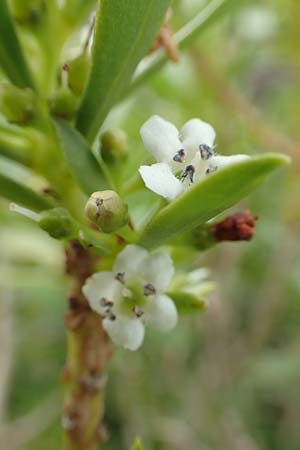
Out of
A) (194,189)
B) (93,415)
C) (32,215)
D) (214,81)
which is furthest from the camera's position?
(214,81)

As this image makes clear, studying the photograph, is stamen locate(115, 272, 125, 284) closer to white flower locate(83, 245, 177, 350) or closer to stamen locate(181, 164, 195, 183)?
white flower locate(83, 245, 177, 350)

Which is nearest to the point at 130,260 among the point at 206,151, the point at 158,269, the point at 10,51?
the point at 158,269

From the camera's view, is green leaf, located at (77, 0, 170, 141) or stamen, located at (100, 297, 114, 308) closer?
green leaf, located at (77, 0, 170, 141)

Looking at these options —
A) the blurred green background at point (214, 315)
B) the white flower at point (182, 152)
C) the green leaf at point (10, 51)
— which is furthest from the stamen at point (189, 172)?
the blurred green background at point (214, 315)

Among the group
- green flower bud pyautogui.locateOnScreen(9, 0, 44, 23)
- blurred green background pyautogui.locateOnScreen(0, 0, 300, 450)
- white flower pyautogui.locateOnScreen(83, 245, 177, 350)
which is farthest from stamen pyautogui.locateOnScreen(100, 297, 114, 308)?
blurred green background pyautogui.locateOnScreen(0, 0, 300, 450)

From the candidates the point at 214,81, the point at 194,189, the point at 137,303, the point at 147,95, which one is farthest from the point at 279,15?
the point at 194,189

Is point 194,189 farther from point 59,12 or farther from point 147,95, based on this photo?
point 147,95

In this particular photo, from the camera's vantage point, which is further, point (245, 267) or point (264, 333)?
point (245, 267)
